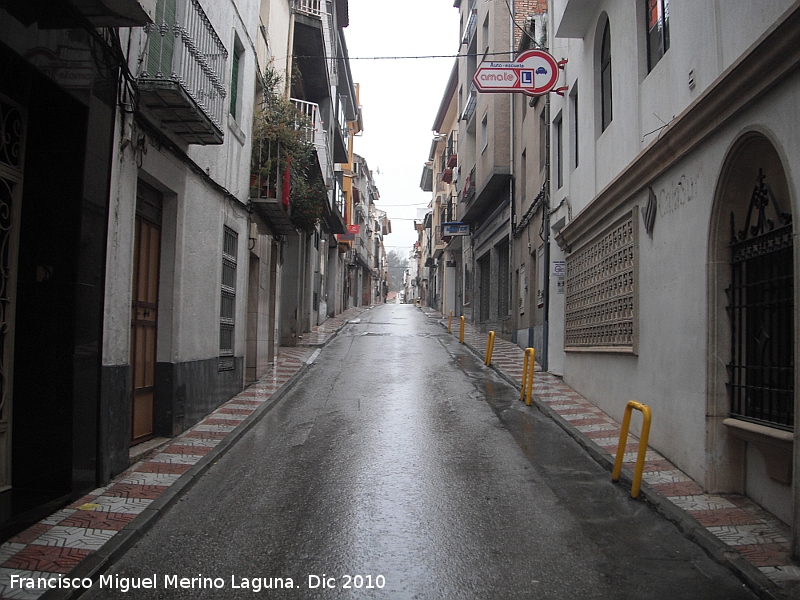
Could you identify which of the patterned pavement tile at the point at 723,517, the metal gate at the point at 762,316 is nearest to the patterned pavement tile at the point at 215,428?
the patterned pavement tile at the point at 723,517

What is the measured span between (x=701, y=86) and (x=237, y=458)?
647cm

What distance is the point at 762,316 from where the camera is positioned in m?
6.00

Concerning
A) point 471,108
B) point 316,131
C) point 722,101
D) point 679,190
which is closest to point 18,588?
point 722,101

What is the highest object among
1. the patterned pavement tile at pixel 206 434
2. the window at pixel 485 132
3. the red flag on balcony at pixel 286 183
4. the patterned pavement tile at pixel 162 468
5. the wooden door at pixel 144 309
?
the window at pixel 485 132

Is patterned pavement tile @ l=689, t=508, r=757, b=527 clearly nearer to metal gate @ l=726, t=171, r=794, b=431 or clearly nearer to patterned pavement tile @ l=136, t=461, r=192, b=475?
metal gate @ l=726, t=171, r=794, b=431

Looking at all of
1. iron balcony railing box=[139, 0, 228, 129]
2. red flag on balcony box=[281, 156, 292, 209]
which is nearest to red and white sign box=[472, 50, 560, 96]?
red flag on balcony box=[281, 156, 292, 209]

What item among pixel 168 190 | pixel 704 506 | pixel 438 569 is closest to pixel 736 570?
pixel 704 506

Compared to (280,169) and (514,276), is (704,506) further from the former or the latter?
(514,276)

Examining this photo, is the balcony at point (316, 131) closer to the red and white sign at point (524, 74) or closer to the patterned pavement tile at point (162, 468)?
the red and white sign at point (524, 74)

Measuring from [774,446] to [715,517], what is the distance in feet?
2.56

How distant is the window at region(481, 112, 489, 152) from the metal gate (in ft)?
58.9

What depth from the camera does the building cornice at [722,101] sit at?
4941 millimetres

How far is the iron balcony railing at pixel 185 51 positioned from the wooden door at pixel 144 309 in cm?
137

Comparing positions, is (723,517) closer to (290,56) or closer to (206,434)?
(206,434)
